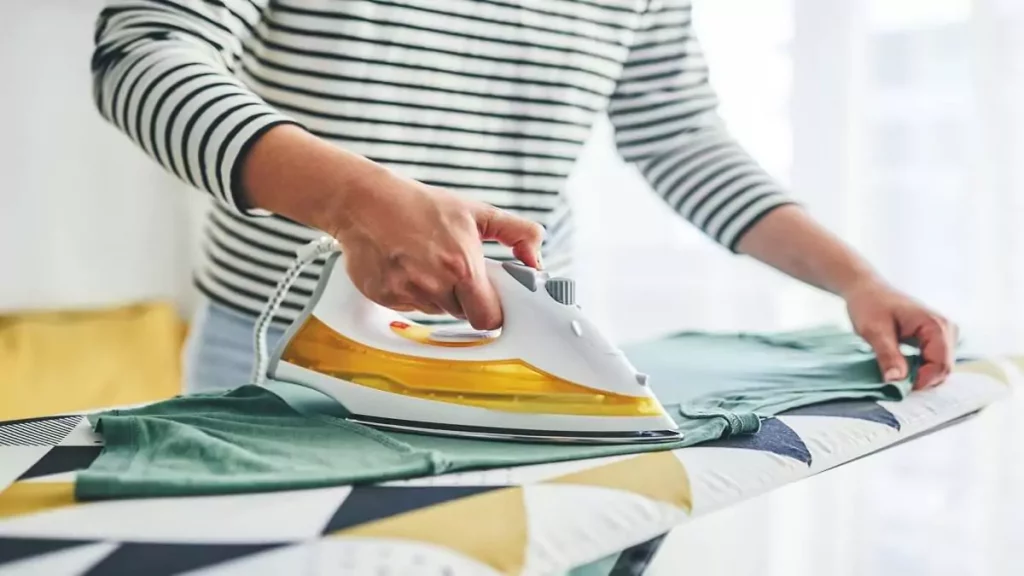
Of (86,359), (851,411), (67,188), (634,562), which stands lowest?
(86,359)

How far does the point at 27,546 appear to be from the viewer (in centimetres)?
45

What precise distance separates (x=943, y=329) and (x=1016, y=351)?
60cm

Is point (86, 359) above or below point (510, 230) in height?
below

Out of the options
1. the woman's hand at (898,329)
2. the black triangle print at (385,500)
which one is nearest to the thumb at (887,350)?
the woman's hand at (898,329)

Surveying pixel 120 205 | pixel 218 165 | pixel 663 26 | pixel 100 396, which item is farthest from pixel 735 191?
pixel 120 205

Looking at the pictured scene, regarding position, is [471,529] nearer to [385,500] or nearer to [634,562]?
[385,500]

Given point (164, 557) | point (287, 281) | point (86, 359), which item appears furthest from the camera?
point (86, 359)

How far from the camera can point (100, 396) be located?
214 centimetres

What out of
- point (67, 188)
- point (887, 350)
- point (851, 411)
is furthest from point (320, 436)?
point (67, 188)

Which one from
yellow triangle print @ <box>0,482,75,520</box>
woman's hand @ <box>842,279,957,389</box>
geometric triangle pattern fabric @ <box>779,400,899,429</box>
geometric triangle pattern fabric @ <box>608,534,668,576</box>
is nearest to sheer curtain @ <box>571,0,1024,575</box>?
woman's hand @ <box>842,279,957,389</box>

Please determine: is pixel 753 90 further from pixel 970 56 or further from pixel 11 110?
pixel 11 110

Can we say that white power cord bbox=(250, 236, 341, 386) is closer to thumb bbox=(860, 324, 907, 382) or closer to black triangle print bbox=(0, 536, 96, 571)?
black triangle print bbox=(0, 536, 96, 571)

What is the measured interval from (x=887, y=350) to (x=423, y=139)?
0.51 meters

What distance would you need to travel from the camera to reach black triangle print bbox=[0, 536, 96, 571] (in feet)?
1.45
